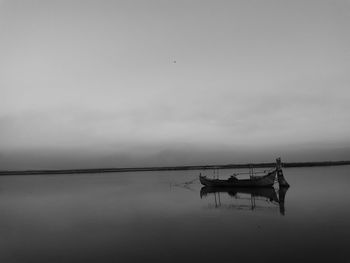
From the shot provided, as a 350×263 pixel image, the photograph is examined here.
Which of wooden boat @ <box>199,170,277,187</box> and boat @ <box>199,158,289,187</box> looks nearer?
boat @ <box>199,158,289,187</box>

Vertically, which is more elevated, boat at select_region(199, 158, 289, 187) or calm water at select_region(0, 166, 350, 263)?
boat at select_region(199, 158, 289, 187)

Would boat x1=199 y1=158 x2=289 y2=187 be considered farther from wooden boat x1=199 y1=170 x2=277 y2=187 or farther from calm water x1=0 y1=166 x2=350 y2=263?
calm water x1=0 y1=166 x2=350 y2=263

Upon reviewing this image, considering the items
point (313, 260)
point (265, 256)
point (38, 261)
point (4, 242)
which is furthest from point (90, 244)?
point (313, 260)

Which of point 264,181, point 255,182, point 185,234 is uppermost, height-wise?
point 264,181

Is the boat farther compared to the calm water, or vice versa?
the boat

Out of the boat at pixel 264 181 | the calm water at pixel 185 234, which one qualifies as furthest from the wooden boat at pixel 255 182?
the calm water at pixel 185 234

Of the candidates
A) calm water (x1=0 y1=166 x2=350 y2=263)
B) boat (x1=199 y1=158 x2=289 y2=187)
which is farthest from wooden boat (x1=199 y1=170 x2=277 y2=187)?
calm water (x1=0 y1=166 x2=350 y2=263)

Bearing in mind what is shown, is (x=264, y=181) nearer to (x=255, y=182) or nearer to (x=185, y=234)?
(x=255, y=182)

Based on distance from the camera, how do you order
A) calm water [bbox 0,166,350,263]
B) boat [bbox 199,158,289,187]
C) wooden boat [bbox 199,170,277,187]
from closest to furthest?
calm water [bbox 0,166,350,263] → boat [bbox 199,158,289,187] → wooden boat [bbox 199,170,277,187]

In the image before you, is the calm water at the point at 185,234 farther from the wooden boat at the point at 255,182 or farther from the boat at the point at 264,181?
the wooden boat at the point at 255,182

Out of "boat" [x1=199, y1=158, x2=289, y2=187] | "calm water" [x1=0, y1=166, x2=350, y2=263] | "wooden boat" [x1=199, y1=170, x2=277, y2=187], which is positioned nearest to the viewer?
"calm water" [x1=0, y1=166, x2=350, y2=263]

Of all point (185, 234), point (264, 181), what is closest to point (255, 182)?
point (264, 181)

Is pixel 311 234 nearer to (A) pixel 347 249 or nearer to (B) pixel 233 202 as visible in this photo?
(A) pixel 347 249

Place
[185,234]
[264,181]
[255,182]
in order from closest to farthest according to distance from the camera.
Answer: [185,234], [264,181], [255,182]
